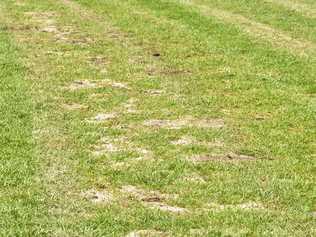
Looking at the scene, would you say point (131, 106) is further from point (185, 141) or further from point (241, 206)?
point (241, 206)

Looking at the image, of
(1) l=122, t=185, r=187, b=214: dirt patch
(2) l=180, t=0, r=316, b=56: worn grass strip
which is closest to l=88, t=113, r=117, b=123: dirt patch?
(1) l=122, t=185, r=187, b=214: dirt patch

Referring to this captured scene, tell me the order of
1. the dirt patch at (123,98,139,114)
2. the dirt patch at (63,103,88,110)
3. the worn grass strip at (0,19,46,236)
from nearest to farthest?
the worn grass strip at (0,19,46,236) < the dirt patch at (123,98,139,114) < the dirt patch at (63,103,88,110)

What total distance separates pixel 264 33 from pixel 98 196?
44.2 ft

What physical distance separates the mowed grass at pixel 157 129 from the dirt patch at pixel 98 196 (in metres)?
0.03

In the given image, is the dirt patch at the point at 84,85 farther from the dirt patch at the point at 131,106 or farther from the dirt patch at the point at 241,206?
the dirt patch at the point at 241,206

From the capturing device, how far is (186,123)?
13.3 m

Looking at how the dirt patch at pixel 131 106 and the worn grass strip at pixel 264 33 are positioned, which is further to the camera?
the worn grass strip at pixel 264 33

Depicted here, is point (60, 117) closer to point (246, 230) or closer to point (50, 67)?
point (50, 67)

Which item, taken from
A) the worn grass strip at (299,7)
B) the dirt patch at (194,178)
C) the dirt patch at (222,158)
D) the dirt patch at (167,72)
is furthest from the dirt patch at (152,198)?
the worn grass strip at (299,7)

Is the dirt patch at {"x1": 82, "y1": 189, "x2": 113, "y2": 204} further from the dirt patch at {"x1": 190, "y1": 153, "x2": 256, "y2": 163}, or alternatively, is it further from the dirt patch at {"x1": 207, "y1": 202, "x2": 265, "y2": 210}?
the dirt patch at {"x1": 190, "y1": 153, "x2": 256, "y2": 163}

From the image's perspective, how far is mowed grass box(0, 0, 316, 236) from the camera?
9414 millimetres

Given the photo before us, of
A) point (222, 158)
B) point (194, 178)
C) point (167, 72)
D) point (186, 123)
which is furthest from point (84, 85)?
point (194, 178)

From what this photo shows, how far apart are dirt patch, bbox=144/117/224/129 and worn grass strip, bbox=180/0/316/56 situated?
22.0 feet

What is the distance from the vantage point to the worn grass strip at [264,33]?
20.3m
